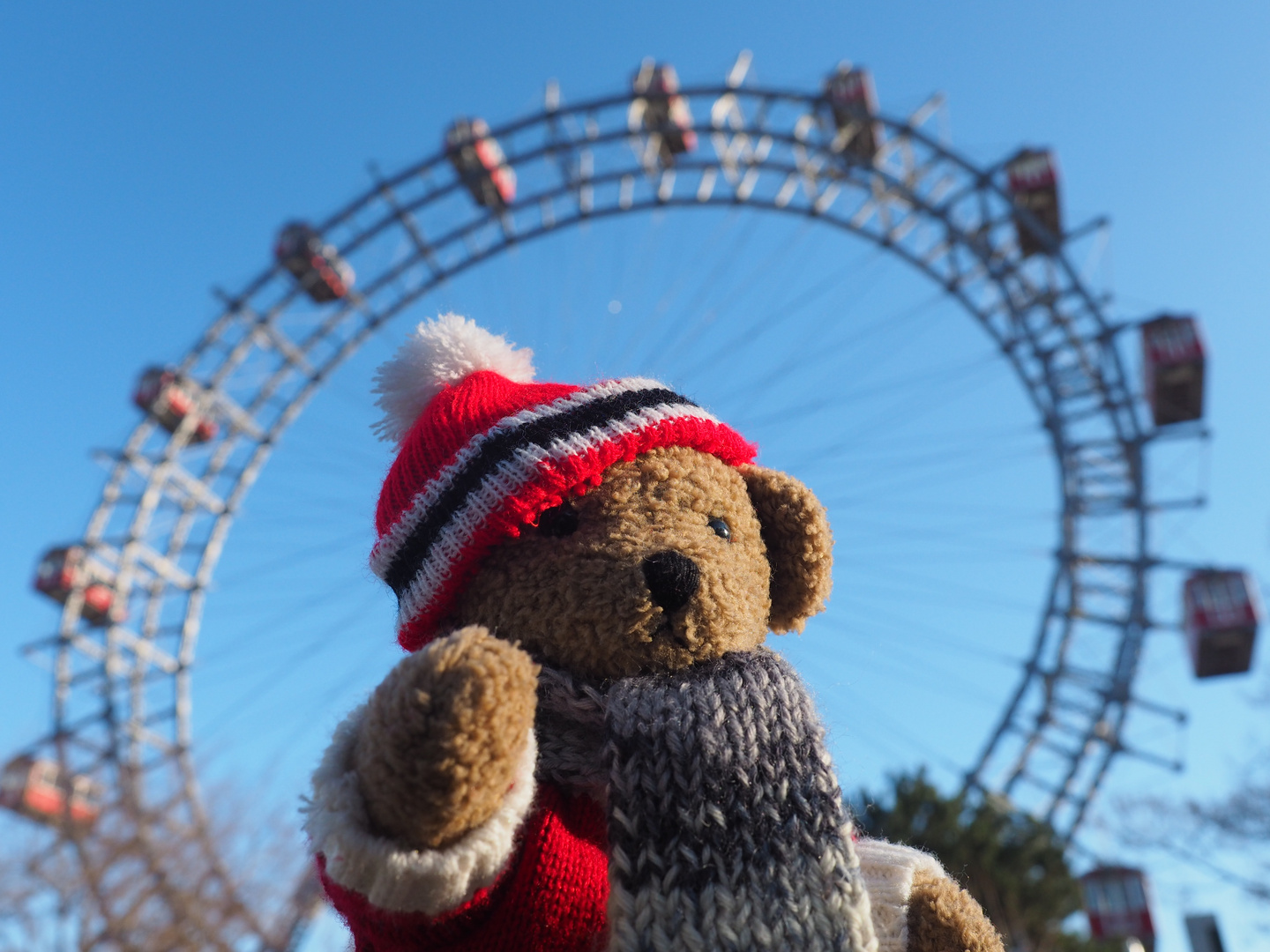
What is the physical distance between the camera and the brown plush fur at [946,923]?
1772 mm

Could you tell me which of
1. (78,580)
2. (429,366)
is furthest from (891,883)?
(78,580)

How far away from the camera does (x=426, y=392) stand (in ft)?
7.26

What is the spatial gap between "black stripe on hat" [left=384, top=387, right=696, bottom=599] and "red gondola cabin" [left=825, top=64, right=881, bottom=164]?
42.1ft

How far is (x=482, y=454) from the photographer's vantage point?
1868 millimetres

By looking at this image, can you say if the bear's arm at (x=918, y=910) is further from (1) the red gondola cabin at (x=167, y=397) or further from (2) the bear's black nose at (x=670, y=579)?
(1) the red gondola cabin at (x=167, y=397)

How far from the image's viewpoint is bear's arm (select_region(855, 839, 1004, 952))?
1.78m

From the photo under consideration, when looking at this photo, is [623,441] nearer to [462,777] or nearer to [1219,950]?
[462,777]

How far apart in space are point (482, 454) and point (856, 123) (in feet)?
43.2

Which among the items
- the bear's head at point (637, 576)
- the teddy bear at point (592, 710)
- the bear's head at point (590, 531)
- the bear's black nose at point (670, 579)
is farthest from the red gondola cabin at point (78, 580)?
the bear's black nose at point (670, 579)

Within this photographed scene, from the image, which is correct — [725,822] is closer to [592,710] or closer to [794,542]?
[592,710]

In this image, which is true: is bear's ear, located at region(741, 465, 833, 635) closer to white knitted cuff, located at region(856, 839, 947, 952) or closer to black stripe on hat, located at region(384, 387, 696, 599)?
black stripe on hat, located at region(384, 387, 696, 599)

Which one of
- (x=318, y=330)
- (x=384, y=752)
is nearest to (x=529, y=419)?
(x=384, y=752)

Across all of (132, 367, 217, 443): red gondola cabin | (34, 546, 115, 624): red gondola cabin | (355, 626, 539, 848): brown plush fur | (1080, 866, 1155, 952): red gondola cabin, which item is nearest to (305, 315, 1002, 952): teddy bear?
(355, 626, 539, 848): brown plush fur

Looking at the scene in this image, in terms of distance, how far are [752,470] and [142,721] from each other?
1540 centimetres
